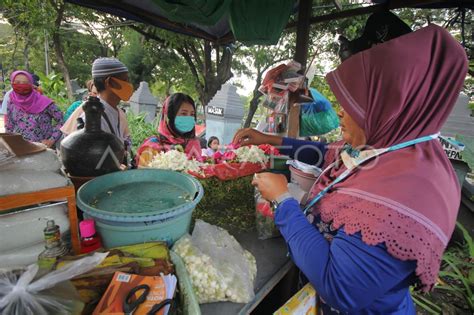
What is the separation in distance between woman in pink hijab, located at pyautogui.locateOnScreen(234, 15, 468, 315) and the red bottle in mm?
810

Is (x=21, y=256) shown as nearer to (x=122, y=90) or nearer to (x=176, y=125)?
(x=176, y=125)

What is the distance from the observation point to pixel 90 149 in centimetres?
134

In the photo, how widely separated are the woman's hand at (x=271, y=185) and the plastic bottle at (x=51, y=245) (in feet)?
2.88

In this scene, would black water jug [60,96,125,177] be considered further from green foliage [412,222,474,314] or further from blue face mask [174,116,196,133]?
green foliage [412,222,474,314]

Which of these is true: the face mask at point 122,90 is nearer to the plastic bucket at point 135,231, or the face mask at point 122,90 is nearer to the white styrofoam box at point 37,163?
the white styrofoam box at point 37,163

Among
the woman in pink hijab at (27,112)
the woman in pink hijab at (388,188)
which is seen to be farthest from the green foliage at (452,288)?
the woman in pink hijab at (27,112)

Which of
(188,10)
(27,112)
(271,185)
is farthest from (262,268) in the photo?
(27,112)

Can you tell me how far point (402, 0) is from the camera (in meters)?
2.96

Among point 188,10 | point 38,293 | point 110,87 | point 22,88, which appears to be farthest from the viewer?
point 22,88

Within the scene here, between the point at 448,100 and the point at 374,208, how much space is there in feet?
1.70

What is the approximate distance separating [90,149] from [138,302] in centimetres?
85

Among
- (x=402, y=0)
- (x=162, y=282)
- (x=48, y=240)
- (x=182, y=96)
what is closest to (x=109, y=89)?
(x=182, y=96)

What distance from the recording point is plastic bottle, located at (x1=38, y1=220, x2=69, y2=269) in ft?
3.10

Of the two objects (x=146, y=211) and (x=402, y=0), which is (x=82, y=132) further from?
(x=402, y=0)
